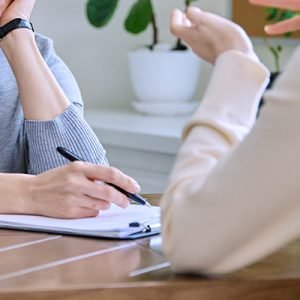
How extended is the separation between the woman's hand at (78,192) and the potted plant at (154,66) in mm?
1516

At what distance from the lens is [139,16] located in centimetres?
283

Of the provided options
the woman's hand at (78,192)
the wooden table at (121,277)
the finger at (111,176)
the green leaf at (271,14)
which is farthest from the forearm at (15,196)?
the green leaf at (271,14)

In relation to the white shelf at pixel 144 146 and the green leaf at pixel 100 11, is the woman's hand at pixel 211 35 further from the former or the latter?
→ the green leaf at pixel 100 11

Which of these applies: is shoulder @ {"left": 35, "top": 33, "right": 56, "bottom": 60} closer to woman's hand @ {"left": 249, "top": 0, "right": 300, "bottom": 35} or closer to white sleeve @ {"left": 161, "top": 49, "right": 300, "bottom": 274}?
woman's hand @ {"left": 249, "top": 0, "right": 300, "bottom": 35}

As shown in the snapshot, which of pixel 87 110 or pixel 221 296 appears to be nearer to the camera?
pixel 221 296

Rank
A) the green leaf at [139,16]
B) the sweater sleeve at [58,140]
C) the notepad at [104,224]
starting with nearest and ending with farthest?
the notepad at [104,224]
the sweater sleeve at [58,140]
the green leaf at [139,16]

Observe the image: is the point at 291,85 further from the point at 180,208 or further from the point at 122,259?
the point at 122,259

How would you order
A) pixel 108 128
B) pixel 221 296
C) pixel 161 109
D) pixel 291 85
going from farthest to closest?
pixel 161 109 → pixel 108 128 → pixel 221 296 → pixel 291 85

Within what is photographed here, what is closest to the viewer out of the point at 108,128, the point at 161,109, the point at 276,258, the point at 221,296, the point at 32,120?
the point at 221,296

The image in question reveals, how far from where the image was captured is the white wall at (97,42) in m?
3.00

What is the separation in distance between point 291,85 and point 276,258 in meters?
0.30

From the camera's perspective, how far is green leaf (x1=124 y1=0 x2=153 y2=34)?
9.26 feet

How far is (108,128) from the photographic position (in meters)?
2.65

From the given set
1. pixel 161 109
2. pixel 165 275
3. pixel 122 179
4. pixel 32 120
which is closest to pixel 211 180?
pixel 165 275
